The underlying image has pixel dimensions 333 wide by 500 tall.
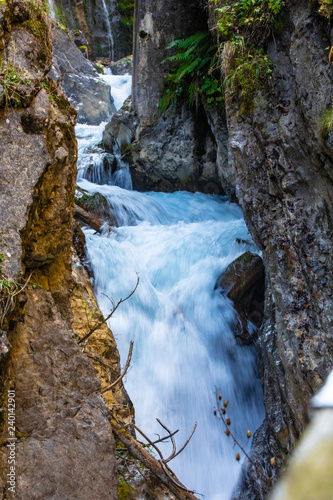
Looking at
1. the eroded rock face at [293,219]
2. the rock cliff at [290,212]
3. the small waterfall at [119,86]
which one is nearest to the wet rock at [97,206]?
the rock cliff at [290,212]

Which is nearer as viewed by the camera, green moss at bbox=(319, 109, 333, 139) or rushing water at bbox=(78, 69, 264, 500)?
green moss at bbox=(319, 109, 333, 139)

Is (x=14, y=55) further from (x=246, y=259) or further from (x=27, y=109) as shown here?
(x=246, y=259)

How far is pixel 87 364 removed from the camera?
6.87 ft

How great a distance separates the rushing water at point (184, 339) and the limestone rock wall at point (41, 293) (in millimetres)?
1995

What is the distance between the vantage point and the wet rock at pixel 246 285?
5.61 m

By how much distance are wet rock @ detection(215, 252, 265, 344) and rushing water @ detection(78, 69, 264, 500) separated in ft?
0.63

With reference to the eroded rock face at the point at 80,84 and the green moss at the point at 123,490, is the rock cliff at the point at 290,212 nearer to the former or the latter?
the green moss at the point at 123,490

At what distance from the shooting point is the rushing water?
4.11 metres

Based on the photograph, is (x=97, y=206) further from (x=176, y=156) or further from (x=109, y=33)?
(x=109, y=33)

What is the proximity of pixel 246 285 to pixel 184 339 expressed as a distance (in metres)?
1.50

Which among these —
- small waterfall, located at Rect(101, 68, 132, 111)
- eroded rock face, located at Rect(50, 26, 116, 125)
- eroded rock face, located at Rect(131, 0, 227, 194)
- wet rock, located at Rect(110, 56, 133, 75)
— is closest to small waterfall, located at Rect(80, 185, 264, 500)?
eroded rock face, located at Rect(131, 0, 227, 194)

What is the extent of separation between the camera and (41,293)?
223 cm

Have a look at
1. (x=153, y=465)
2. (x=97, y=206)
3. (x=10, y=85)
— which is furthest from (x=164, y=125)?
(x=153, y=465)

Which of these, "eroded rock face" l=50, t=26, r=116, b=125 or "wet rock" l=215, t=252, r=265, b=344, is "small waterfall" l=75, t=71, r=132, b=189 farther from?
"wet rock" l=215, t=252, r=265, b=344
